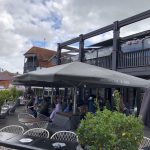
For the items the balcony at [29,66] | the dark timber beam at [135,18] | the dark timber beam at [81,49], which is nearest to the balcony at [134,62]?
the dark timber beam at [135,18]

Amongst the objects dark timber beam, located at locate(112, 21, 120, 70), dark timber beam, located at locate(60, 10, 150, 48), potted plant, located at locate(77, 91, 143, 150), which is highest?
dark timber beam, located at locate(60, 10, 150, 48)

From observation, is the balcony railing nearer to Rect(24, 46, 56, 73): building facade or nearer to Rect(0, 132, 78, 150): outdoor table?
Rect(0, 132, 78, 150): outdoor table

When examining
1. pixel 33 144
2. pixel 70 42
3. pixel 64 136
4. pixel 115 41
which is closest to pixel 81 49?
pixel 70 42

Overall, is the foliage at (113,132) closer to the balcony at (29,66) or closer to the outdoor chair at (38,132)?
the outdoor chair at (38,132)

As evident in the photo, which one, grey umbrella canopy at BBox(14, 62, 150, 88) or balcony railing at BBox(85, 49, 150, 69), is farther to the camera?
balcony railing at BBox(85, 49, 150, 69)

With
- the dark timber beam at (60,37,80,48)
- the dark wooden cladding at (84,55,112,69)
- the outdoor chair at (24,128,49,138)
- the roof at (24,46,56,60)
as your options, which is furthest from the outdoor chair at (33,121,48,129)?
the roof at (24,46,56,60)

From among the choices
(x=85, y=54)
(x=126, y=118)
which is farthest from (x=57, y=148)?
(x=85, y=54)

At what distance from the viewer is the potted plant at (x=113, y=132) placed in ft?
13.5

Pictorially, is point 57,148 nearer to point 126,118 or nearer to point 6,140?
point 6,140

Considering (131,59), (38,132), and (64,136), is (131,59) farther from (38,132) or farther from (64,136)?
(64,136)

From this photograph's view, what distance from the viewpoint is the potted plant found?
4129 millimetres

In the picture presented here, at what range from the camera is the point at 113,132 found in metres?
4.19

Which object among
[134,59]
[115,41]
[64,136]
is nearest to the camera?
[64,136]

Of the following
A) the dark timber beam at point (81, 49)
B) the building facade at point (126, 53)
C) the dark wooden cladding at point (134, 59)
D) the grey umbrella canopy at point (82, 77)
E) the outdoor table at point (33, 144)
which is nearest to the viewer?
the outdoor table at point (33, 144)
